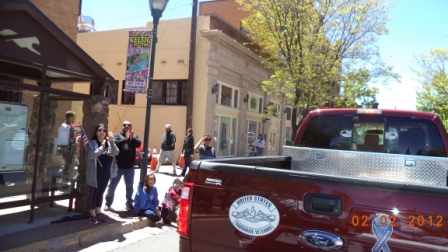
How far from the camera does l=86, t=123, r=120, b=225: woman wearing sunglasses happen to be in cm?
605

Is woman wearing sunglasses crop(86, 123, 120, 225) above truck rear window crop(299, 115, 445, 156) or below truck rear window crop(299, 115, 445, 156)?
below

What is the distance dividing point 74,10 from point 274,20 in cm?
939

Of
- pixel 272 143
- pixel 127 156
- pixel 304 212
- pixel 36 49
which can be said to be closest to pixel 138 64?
pixel 127 156

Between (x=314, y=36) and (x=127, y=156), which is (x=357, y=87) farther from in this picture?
(x=127, y=156)

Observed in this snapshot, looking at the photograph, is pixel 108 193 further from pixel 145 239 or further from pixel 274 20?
pixel 274 20

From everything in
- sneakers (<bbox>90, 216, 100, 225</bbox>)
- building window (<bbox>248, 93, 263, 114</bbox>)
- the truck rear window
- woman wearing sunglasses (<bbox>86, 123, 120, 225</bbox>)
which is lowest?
sneakers (<bbox>90, 216, 100, 225</bbox>)

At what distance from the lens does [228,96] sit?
65.5 feet

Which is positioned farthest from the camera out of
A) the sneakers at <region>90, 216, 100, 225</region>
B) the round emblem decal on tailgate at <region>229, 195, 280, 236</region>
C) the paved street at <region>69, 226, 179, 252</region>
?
the sneakers at <region>90, 216, 100, 225</region>

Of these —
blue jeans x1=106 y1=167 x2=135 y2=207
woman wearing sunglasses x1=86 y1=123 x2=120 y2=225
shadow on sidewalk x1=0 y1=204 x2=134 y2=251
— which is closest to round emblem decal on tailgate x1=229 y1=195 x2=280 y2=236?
shadow on sidewalk x1=0 y1=204 x2=134 y2=251

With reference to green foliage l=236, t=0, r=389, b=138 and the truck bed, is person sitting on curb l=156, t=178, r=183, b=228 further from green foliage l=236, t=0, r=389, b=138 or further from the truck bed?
green foliage l=236, t=0, r=389, b=138

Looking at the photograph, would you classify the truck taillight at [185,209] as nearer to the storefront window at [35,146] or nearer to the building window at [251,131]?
the storefront window at [35,146]

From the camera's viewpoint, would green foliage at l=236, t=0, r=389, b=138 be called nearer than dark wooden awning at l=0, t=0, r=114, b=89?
No

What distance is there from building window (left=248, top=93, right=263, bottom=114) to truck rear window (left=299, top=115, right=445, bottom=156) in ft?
56.5
